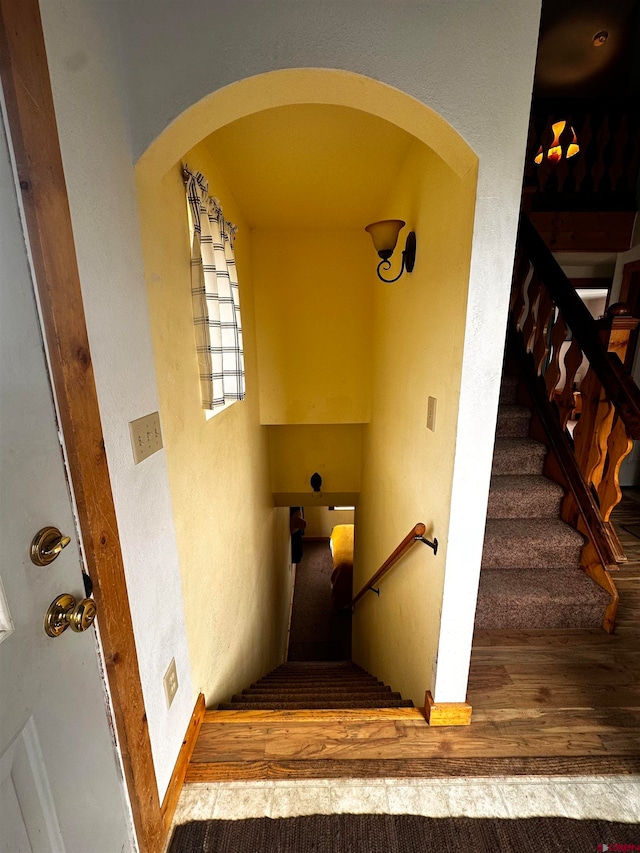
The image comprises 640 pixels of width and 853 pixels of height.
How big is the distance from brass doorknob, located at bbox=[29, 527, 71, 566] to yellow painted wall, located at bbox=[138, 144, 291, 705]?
17.6 inches

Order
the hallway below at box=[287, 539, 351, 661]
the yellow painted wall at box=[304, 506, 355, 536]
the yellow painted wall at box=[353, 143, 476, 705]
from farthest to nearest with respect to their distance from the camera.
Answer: the yellow painted wall at box=[304, 506, 355, 536] < the hallway below at box=[287, 539, 351, 661] < the yellow painted wall at box=[353, 143, 476, 705]

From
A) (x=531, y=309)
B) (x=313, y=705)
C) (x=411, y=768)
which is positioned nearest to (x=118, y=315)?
(x=411, y=768)

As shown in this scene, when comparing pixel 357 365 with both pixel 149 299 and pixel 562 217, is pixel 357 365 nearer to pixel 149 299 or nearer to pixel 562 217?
pixel 149 299

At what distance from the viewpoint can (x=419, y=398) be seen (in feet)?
5.20

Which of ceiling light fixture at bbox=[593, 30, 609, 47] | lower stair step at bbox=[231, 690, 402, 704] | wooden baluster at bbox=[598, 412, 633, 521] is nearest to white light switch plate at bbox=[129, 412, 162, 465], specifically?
lower stair step at bbox=[231, 690, 402, 704]

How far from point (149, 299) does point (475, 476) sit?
1184 millimetres

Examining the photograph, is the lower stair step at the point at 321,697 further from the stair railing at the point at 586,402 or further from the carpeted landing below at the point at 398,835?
the stair railing at the point at 586,402

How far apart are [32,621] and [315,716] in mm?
1269

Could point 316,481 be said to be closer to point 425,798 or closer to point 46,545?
point 425,798

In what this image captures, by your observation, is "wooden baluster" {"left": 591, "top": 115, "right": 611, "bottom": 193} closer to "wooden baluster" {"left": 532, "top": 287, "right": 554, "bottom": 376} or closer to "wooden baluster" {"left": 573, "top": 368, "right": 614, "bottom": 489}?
"wooden baluster" {"left": 532, "top": 287, "right": 554, "bottom": 376}

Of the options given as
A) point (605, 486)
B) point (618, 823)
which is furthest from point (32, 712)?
point (605, 486)

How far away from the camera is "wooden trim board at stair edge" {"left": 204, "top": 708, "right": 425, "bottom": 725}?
1421 mm

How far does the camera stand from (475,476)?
1188mm

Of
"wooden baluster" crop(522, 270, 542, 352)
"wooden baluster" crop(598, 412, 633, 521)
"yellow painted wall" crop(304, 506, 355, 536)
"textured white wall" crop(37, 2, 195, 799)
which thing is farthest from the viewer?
"yellow painted wall" crop(304, 506, 355, 536)
